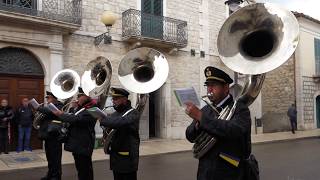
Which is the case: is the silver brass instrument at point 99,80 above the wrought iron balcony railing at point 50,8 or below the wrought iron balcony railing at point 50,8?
below

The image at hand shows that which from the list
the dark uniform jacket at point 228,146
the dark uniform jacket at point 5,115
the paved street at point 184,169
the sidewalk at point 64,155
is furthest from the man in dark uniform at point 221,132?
the dark uniform jacket at point 5,115

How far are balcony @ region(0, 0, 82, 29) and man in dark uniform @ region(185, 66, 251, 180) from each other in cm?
1061

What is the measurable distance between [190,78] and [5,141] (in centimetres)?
902

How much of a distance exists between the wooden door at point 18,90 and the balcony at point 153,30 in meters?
4.03

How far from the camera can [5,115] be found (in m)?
12.2

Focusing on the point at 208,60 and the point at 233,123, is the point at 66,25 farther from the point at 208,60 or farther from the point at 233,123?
the point at 233,123

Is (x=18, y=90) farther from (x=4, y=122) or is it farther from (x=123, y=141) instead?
(x=123, y=141)

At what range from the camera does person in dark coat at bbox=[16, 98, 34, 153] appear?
1259 cm

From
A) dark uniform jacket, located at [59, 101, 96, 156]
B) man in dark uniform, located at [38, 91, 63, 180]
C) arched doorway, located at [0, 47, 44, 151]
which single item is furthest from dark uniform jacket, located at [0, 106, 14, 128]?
dark uniform jacket, located at [59, 101, 96, 156]

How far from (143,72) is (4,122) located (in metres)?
8.07

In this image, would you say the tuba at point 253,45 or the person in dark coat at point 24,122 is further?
the person in dark coat at point 24,122

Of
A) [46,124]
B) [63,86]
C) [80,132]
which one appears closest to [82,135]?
[80,132]

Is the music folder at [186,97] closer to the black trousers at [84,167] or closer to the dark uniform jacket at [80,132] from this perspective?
the dark uniform jacket at [80,132]

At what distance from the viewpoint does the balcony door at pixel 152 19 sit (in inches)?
650
